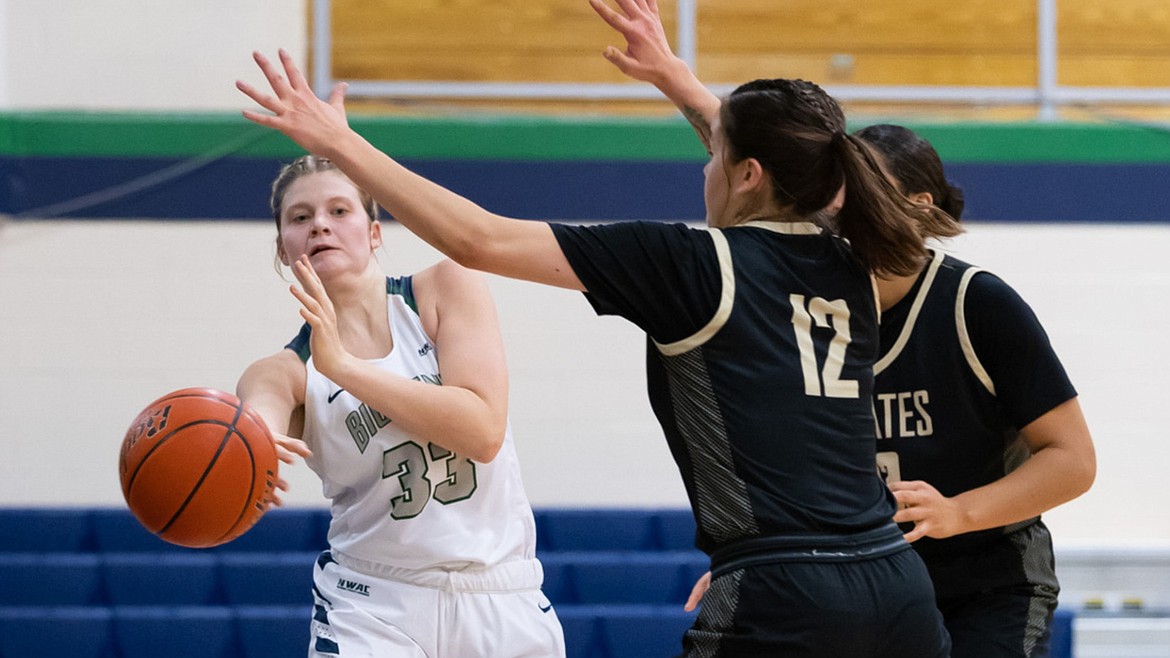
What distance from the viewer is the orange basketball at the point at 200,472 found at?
2.23 meters

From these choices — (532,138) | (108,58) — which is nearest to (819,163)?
(532,138)

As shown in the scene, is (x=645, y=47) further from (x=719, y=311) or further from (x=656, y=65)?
(x=719, y=311)

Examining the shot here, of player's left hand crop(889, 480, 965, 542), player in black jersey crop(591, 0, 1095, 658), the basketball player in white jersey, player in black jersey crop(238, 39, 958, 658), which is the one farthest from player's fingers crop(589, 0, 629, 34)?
player's left hand crop(889, 480, 965, 542)

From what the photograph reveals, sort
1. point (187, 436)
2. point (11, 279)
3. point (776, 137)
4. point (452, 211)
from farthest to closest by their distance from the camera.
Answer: point (11, 279), point (187, 436), point (776, 137), point (452, 211)

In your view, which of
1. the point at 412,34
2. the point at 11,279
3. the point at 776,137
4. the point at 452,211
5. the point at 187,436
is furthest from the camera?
the point at 412,34

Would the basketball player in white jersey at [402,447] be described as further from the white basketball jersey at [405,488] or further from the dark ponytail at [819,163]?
the dark ponytail at [819,163]

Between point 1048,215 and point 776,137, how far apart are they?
14.5 ft

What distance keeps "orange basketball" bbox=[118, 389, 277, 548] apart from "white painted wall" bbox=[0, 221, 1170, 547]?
11.3ft

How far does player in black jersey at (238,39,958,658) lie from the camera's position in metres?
1.75

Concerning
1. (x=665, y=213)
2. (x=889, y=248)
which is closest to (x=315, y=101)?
(x=889, y=248)

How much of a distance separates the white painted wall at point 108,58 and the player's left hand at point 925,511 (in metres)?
4.57

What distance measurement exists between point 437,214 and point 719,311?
16.2 inches

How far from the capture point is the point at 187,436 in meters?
2.26

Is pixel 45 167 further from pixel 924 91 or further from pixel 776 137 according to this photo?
pixel 776 137
